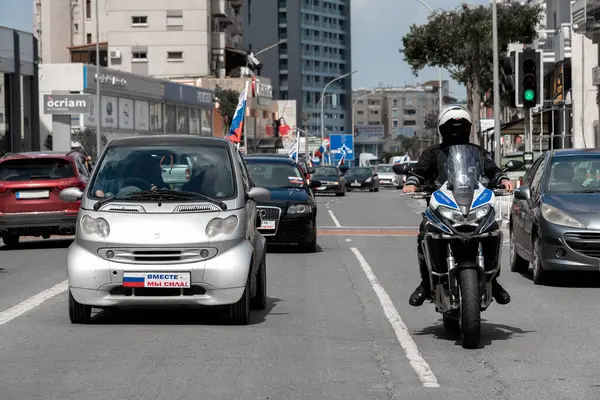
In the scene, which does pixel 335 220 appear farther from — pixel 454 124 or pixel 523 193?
pixel 454 124

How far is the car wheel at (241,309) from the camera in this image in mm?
11023

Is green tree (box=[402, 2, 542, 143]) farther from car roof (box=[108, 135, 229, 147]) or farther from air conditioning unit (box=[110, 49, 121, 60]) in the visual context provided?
air conditioning unit (box=[110, 49, 121, 60])

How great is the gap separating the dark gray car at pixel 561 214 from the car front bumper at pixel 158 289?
5255 millimetres

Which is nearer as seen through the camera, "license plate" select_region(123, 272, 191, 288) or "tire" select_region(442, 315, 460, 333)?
"tire" select_region(442, 315, 460, 333)

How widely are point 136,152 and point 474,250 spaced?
3.52m

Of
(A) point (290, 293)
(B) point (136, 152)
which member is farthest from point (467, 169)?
(A) point (290, 293)

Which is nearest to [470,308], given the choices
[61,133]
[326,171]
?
[61,133]

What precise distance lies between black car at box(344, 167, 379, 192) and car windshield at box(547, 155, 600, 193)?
54.8 metres

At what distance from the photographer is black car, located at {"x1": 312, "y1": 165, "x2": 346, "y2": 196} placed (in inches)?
2379

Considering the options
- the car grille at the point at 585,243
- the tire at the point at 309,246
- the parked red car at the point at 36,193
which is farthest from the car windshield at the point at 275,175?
the car grille at the point at 585,243

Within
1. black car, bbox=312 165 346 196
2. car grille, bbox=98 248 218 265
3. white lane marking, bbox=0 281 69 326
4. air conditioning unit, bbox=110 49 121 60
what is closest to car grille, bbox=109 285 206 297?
car grille, bbox=98 248 218 265

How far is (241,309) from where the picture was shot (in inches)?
435

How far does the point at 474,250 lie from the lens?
979cm

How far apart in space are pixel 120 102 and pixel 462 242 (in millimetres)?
64617
